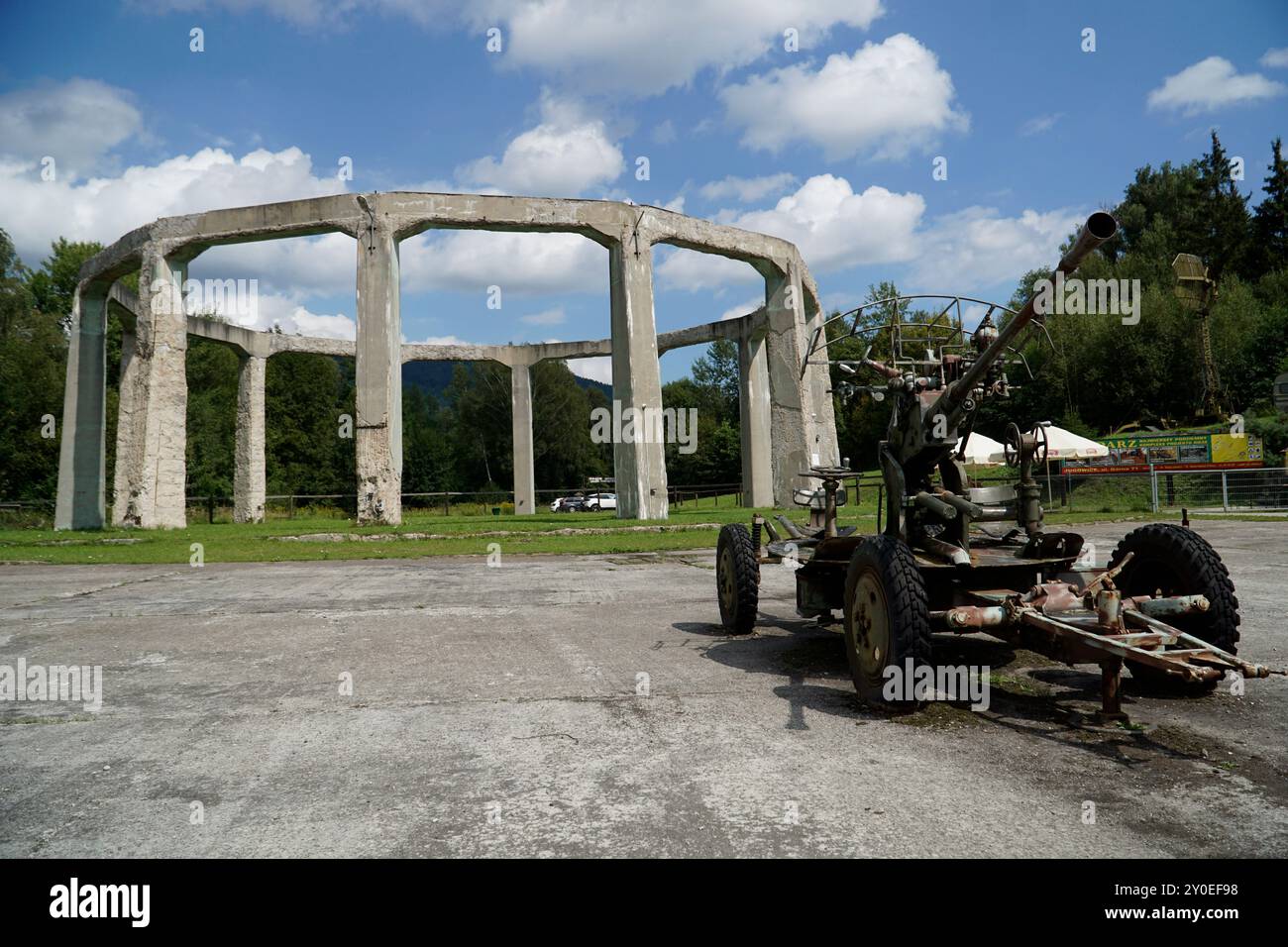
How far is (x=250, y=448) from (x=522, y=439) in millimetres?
12793

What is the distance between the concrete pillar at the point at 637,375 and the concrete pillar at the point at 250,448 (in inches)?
743

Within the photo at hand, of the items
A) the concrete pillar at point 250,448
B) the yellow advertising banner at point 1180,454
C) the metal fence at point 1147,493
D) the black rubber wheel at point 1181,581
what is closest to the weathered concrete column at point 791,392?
the metal fence at point 1147,493

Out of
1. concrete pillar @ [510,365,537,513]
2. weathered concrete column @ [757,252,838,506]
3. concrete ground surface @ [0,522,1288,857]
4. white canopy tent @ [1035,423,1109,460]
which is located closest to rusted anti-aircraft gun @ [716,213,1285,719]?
concrete ground surface @ [0,522,1288,857]

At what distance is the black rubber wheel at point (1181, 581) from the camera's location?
475 cm

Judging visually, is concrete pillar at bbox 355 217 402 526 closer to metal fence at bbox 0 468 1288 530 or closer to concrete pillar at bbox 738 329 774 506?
metal fence at bbox 0 468 1288 530

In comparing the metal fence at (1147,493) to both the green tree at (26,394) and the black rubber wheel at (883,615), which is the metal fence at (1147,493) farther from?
the black rubber wheel at (883,615)

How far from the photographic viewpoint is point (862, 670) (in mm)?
4895

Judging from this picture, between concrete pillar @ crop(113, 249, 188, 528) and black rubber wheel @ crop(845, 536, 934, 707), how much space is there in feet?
88.5

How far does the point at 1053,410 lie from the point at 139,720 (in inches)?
1930

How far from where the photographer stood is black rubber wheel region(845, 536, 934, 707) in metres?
4.45

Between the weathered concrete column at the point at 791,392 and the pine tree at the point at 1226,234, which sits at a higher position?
the pine tree at the point at 1226,234

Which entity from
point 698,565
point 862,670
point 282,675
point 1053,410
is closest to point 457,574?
point 698,565

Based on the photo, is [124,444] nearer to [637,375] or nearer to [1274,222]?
[637,375]
